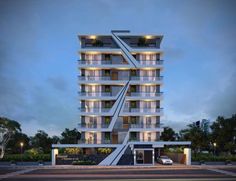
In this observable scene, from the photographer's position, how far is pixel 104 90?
200ft

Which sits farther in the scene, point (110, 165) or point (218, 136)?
point (218, 136)

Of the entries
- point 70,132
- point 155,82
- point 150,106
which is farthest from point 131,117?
point 70,132

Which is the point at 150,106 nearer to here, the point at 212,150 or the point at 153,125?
the point at 153,125

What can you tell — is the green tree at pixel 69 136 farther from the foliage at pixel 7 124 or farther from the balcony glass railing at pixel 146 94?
the balcony glass railing at pixel 146 94

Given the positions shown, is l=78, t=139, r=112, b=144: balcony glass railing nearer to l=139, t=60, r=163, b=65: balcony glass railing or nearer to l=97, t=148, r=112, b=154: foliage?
l=97, t=148, r=112, b=154: foliage

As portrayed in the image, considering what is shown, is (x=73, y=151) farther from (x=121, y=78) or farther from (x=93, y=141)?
(x=121, y=78)

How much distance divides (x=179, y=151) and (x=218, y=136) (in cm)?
1239

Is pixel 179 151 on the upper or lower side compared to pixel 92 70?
lower

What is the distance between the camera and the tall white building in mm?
58656

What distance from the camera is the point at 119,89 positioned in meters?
60.9

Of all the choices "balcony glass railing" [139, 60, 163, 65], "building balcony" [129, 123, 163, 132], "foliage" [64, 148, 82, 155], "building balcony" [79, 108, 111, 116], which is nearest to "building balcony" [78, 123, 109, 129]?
"building balcony" [79, 108, 111, 116]

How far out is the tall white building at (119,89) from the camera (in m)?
58.7

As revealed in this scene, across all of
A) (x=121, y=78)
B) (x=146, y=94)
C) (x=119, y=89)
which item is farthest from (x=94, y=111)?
(x=146, y=94)

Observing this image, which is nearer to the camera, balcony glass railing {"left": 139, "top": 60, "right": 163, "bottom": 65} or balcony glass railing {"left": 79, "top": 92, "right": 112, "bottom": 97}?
balcony glass railing {"left": 79, "top": 92, "right": 112, "bottom": 97}
